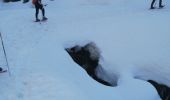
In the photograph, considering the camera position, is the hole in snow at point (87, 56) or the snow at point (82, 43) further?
the hole in snow at point (87, 56)

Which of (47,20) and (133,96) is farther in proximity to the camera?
(47,20)

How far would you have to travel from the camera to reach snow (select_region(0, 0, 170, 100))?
30.7ft

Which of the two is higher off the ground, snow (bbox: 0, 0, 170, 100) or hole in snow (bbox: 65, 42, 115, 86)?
snow (bbox: 0, 0, 170, 100)

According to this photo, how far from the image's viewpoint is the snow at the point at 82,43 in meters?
9.36

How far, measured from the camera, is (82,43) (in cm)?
1399

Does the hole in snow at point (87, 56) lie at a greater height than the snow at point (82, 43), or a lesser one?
lesser

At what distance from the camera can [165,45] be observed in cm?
1364

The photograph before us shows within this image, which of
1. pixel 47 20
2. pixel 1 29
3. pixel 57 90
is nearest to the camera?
pixel 57 90

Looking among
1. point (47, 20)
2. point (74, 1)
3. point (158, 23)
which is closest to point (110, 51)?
point (158, 23)

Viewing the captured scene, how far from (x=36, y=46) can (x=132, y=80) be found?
15.1 ft

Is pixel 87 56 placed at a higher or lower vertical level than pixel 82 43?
lower

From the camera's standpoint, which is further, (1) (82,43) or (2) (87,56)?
(1) (82,43)

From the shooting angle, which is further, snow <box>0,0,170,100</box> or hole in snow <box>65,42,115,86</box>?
hole in snow <box>65,42,115,86</box>

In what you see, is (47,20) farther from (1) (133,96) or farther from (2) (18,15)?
(1) (133,96)
